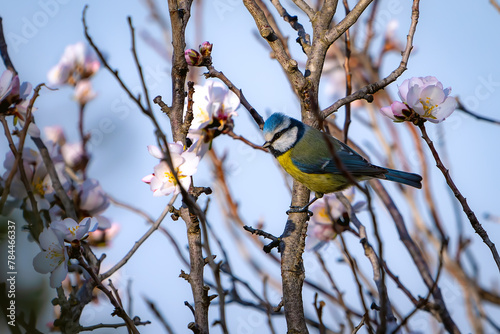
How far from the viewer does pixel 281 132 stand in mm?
3006

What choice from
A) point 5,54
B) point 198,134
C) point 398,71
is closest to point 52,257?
point 198,134

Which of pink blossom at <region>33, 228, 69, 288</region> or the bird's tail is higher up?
the bird's tail

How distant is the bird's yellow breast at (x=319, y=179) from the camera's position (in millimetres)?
2719

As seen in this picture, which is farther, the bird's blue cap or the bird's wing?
the bird's wing

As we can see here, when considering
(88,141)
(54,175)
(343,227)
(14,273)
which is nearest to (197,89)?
(54,175)

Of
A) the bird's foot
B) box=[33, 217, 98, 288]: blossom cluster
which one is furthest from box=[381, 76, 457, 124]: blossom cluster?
box=[33, 217, 98, 288]: blossom cluster

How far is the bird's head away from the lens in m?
2.87

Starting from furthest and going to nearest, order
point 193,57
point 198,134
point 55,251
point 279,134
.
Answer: point 279,134 < point 193,57 < point 198,134 < point 55,251

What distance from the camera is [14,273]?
1.49 metres

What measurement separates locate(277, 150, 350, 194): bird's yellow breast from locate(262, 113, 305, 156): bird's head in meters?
0.07

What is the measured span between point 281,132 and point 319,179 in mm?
387

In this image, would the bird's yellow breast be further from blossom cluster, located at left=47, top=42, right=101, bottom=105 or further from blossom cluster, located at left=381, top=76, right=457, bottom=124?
→ blossom cluster, located at left=47, top=42, right=101, bottom=105

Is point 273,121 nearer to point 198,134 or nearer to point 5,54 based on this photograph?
point 198,134

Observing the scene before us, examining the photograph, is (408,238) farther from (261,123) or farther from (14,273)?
(14,273)
